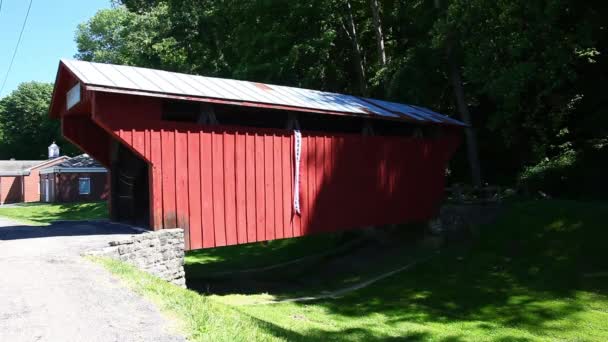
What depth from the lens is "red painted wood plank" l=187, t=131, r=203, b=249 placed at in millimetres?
9828

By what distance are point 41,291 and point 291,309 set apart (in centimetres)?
567

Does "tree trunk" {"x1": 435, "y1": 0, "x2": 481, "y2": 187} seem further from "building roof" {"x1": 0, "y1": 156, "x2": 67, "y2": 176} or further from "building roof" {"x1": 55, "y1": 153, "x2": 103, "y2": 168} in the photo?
"building roof" {"x1": 0, "y1": 156, "x2": 67, "y2": 176}

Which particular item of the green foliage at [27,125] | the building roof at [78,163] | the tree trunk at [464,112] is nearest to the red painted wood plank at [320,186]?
the tree trunk at [464,112]

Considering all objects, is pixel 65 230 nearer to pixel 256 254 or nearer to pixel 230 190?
pixel 230 190

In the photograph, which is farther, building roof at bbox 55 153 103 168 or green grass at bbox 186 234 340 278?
building roof at bbox 55 153 103 168

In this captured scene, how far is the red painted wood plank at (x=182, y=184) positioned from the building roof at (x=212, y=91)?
87cm

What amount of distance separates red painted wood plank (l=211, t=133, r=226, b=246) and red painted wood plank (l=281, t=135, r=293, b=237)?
63.2 inches

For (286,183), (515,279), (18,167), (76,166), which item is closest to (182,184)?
(286,183)

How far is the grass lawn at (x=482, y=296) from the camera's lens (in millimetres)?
8602

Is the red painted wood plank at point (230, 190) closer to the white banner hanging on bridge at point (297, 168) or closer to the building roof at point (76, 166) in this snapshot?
the white banner hanging on bridge at point (297, 168)

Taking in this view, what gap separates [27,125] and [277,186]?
1922 inches

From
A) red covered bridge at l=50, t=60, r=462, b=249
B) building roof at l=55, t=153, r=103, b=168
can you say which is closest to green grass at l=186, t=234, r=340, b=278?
red covered bridge at l=50, t=60, r=462, b=249

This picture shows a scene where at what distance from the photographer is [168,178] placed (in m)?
9.52

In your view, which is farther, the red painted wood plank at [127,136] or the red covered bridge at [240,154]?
the red covered bridge at [240,154]
